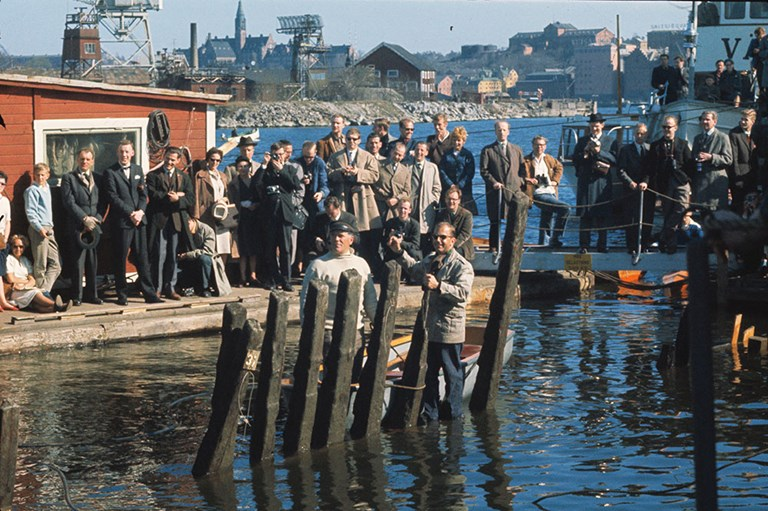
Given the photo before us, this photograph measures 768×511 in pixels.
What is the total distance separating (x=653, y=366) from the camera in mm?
17172

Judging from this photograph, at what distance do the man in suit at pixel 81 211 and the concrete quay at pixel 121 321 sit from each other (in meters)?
0.66

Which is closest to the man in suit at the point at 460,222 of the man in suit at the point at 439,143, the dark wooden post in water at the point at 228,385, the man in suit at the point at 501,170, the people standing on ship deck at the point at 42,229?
the man in suit at the point at 501,170

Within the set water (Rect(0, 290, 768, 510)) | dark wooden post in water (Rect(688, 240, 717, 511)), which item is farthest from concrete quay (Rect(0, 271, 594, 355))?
dark wooden post in water (Rect(688, 240, 717, 511))

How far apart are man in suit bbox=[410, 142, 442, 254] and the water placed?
284 cm

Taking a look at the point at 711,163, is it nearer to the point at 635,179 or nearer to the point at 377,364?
the point at 635,179

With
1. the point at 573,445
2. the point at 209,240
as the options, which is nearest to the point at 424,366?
the point at 573,445

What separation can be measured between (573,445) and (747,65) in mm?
22511

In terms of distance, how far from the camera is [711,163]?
20.7 metres

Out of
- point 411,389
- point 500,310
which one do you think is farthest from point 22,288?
point 500,310

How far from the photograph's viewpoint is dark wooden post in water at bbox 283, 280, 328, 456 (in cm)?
1174

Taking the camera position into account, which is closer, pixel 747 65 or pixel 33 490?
pixel 33 490

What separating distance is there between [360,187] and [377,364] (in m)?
7.48

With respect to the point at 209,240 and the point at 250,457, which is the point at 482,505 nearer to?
the point at 250,457

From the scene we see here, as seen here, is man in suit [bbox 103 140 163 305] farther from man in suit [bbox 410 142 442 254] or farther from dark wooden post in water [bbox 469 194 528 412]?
dark wooden post in water [bbox 469 194 528 412]
